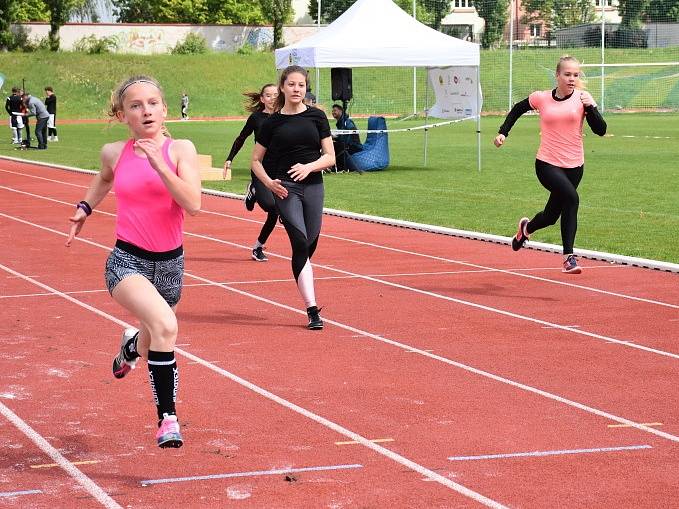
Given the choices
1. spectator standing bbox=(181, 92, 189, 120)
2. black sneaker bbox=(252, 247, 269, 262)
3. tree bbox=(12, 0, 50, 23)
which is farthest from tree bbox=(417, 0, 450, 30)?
black sneaker bbox=(252, 247, 269, 262)

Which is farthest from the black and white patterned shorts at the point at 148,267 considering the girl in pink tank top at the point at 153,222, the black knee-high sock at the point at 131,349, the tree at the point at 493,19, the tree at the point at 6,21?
the tree at the point at 493,19

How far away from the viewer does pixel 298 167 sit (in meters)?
10.1

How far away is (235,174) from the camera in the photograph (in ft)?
94.1

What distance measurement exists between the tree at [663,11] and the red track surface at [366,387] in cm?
6943

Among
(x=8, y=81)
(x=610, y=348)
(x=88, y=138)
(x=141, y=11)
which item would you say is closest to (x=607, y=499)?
(x=610, y=348)

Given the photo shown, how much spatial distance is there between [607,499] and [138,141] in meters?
2.58

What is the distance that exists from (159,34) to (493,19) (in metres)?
23.3

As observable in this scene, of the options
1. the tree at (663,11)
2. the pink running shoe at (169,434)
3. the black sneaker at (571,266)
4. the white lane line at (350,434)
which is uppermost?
the tree at (663,11)

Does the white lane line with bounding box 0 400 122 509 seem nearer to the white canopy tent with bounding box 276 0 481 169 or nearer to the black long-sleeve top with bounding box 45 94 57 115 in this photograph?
the white canopy tent with bounding box 276 0 481 169

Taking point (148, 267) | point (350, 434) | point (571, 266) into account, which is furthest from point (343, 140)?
point (148, 267)

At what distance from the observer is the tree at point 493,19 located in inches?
3477

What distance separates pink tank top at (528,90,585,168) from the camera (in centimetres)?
1211

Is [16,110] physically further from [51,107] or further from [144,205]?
[144,205]

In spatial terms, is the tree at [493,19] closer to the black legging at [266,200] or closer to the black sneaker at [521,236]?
the black legging at [266,200]
